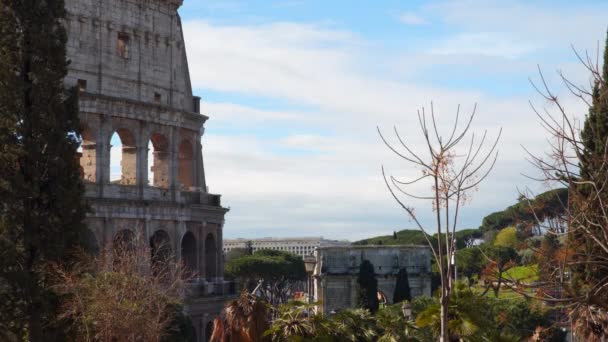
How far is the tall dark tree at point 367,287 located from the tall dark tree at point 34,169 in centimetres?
3983

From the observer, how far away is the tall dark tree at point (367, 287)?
74.8 m

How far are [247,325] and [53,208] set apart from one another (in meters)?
11.1

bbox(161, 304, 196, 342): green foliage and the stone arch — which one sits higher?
the stone arch

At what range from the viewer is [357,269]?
A: 83.6 meters

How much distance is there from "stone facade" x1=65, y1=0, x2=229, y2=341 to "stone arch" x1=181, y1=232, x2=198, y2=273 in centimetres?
6

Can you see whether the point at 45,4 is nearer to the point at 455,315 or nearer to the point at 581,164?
the point at 455,315

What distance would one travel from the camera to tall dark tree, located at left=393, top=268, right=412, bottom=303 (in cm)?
7844

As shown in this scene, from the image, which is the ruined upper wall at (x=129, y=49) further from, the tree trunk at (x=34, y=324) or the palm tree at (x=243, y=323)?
the palm tree at (x=243, y=323)

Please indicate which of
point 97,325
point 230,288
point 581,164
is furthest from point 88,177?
point 581,164

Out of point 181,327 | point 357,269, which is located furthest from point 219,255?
point 357,269

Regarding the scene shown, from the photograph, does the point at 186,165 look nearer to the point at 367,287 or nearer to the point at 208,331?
the point at 208,331

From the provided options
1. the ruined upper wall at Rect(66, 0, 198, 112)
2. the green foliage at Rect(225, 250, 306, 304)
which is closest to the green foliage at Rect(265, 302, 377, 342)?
the ruined upper wall at Rect(66, 0, 198, 112)

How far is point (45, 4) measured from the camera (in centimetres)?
3759

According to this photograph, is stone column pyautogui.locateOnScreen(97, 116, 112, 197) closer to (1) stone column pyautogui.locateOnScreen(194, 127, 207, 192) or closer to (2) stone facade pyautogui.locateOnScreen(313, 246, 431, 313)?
(1) stone column pyautogui.locateOnScreen(194, 127, 207, 192)
